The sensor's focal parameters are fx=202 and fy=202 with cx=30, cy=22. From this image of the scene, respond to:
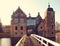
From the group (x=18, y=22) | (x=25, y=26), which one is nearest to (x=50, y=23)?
(x=25, y=26)

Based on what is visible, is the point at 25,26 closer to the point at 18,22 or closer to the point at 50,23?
the point at 18,22

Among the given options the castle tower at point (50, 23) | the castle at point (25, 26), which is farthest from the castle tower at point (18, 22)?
the castle tower at point (50, 23)

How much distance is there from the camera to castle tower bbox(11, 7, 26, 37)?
31781mm

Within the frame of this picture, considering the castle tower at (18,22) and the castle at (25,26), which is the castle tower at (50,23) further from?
the castle tower at (18,22)

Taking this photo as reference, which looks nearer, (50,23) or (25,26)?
(25,26)

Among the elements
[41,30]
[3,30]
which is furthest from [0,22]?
[41,30]

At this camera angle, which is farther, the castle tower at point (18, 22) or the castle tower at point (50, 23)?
the castle tower at point (18, 22)

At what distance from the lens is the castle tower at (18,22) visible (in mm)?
31781

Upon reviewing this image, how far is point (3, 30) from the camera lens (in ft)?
118

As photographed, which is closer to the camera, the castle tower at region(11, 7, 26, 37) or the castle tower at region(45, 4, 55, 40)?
the castle tower at region(45, 4, 55, 40)

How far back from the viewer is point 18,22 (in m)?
32.0

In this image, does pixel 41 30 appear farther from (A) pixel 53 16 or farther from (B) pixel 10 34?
(B) pixel 10 34

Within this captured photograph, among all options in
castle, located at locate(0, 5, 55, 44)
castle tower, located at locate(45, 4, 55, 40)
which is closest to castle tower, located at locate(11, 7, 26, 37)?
castle, located at locate(0, 5, 55, 44)

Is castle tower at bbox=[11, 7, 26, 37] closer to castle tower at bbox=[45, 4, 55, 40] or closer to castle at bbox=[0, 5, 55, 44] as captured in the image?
castle at bbox=[0, 5, 55, 44]
